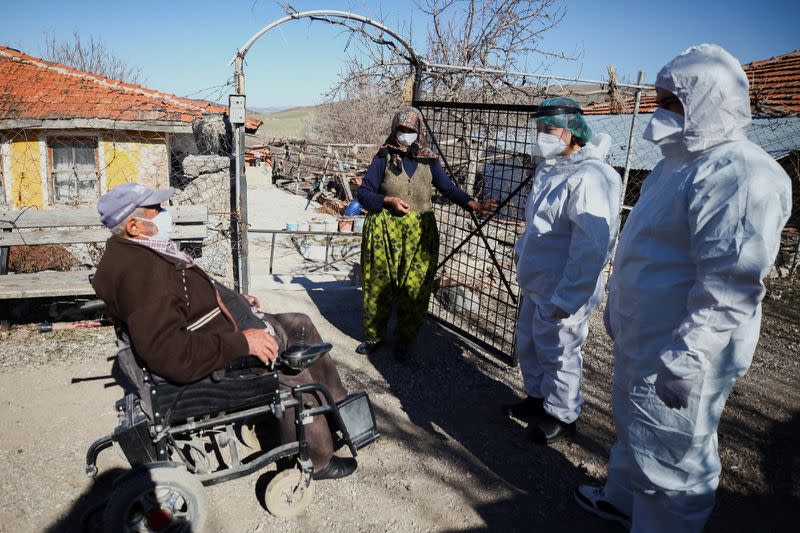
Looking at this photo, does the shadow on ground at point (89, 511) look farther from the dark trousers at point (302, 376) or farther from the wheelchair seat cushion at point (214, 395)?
the dark trousers at point (302, 376)

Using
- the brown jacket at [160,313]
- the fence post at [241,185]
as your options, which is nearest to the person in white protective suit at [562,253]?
the brown jacket at [160,313]

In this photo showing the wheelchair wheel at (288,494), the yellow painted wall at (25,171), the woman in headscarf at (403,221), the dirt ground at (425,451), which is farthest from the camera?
the yellow painted wall at (25,171)

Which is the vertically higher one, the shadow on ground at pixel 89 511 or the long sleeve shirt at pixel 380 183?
the long sleeve shirt at pixel 380 183

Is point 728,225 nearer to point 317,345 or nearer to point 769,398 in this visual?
point 317,345

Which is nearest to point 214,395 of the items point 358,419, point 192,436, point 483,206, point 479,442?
point 192,436

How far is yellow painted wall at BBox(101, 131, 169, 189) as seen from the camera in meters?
10.1

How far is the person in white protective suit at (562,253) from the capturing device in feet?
9.09

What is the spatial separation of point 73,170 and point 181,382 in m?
10.2

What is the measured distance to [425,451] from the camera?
10.5 ft

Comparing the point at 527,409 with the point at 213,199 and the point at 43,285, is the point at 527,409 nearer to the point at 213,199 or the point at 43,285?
the point at 213,199

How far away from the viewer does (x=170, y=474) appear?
2.18m

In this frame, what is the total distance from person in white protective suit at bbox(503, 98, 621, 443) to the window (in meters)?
9.92

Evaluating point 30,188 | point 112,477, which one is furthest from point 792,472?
point 30,188

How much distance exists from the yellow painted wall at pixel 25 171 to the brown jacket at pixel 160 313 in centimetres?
997
